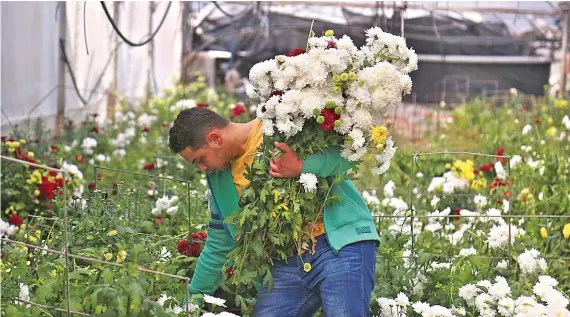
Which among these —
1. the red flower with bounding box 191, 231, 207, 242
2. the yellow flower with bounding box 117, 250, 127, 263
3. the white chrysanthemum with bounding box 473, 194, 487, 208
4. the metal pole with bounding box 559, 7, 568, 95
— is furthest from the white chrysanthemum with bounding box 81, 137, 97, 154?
the metal pole with bounding box 559, 7, 568, 95

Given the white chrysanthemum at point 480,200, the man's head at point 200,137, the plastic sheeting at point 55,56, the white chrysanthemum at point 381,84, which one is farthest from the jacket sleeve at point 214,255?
the plastic sheeting at point 55,56

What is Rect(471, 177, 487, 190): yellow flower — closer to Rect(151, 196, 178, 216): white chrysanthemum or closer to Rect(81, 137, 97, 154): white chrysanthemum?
Rect(151, 196, 178, 216): white chrysanthemum

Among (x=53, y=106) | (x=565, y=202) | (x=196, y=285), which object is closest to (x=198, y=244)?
(x=196, y=285)

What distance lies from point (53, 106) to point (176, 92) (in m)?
4.02

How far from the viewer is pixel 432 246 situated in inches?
179

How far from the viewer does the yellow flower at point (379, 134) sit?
312 centimetres

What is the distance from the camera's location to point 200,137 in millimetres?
3152

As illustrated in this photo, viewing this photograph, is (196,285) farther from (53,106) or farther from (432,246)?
(53,106)

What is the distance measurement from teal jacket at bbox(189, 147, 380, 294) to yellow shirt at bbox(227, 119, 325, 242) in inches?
0.9

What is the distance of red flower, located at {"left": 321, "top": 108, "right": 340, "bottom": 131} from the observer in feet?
10.1

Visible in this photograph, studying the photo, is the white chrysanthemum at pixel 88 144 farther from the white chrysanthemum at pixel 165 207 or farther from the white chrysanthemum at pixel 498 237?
the white chrysanthemum at pixel 498 237

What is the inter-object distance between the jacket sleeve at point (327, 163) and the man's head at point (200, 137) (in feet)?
0.89

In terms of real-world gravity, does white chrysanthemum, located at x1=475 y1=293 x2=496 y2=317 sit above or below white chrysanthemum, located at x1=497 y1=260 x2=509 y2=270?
above

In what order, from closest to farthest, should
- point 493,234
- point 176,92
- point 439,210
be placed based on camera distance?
point 493,234, point 439,210, point 176,92
